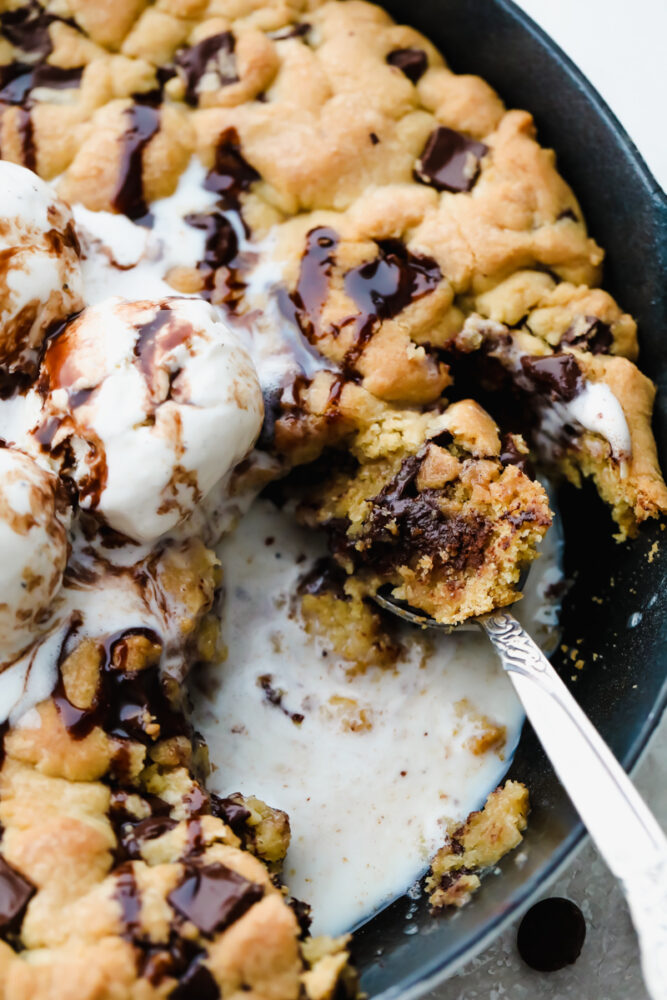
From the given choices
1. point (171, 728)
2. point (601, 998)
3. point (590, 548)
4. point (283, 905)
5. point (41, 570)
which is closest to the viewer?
point (283, 905)

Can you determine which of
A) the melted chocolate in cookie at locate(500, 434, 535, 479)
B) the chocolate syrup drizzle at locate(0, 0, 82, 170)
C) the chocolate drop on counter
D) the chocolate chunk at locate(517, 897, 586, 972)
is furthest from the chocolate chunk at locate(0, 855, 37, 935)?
the chocolate syrup drizzle at locate(0, 0, 82, 170)

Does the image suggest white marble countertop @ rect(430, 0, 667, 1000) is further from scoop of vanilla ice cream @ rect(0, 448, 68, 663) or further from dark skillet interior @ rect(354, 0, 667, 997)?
scoop of vanilla ice cream @ rect(0, 448, 68, 663)

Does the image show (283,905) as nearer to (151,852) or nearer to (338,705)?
(151,852)

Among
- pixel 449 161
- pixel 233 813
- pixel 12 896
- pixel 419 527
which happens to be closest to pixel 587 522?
pixel 419 527

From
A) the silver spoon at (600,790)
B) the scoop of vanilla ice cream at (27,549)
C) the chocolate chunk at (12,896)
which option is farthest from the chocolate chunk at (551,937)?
the scoop of vanilla ice cream at (27,549)

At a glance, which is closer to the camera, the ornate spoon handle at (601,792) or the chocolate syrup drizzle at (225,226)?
the ornate spoon handle at (601,792)

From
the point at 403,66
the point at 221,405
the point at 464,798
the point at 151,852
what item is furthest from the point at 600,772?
the point at 403,66

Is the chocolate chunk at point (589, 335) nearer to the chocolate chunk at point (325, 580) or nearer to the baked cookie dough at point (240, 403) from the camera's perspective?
the baked cookie dough at point (240, 403)
